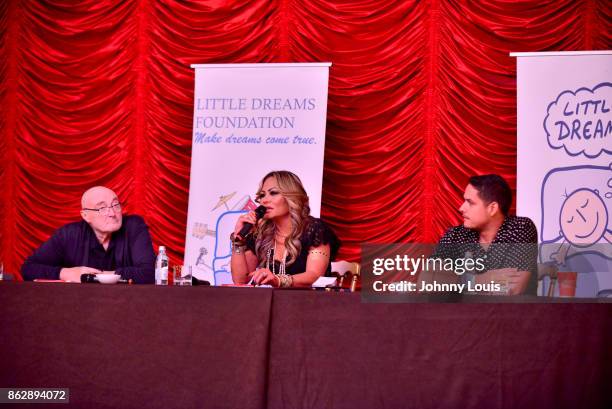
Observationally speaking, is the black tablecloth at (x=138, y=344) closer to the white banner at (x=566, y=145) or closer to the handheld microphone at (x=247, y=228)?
the handheld microphone at (x=247, y=228)

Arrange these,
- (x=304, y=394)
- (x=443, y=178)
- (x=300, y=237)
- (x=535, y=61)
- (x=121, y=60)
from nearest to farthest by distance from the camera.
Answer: (x=304, y=394) → (x=300, y=237) → (x=535, y=61) → (x=443, y=178) → (x=121, y=60)

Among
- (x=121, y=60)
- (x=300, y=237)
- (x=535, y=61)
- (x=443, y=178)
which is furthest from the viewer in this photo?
(x=121, y=60)

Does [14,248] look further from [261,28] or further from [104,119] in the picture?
[261,28]

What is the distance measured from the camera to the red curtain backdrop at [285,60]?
5.93 metres

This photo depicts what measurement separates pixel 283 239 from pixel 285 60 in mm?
2580

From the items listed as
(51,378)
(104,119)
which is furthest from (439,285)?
(104,119)

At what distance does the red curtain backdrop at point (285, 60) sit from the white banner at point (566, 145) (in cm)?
51

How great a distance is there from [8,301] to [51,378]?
32 centimetres

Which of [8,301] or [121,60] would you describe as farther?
[121,60]

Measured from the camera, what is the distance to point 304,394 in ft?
8.35

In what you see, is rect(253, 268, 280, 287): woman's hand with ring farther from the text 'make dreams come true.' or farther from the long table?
the text 'make dreams come true.'

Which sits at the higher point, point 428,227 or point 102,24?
point 102,24

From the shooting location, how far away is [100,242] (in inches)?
156

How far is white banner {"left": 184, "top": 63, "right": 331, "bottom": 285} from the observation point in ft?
18.6
